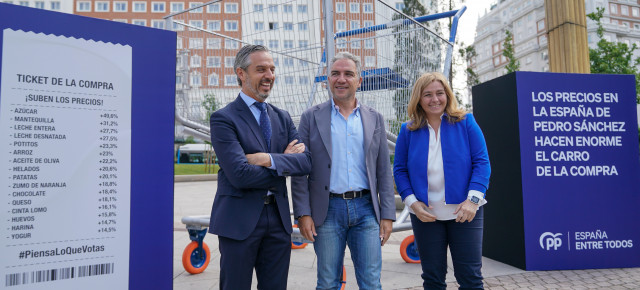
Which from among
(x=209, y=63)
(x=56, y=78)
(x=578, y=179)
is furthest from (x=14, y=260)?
(x=578, y=179)

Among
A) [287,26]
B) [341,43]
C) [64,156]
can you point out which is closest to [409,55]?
[341,43]

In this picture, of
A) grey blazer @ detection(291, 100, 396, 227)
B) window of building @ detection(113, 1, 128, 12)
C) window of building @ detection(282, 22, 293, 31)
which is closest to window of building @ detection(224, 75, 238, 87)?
window of building @ detection(282, 22, 293, 31)

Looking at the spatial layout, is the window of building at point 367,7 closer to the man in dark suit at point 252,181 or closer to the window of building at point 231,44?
the window of building at point 231,44

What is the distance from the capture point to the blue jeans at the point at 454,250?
2.36 metres

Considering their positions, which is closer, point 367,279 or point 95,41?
point 95,41

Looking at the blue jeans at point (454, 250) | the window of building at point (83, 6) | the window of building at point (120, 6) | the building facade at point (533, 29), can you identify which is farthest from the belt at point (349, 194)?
the window of building at point (120, 6)

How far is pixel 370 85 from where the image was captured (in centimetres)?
371

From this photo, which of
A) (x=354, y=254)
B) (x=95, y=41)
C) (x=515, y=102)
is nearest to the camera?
(x=95, y=41)

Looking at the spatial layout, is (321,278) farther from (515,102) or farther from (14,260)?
(515,102)

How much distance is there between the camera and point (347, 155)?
7.81ft

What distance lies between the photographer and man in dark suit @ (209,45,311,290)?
6.51 ft

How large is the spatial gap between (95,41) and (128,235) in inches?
37.0

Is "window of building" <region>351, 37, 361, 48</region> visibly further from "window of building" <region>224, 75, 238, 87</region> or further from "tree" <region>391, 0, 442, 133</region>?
"window of building" <region>224, 75, 238, 87</region>

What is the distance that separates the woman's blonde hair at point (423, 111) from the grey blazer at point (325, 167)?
8.7 inches
